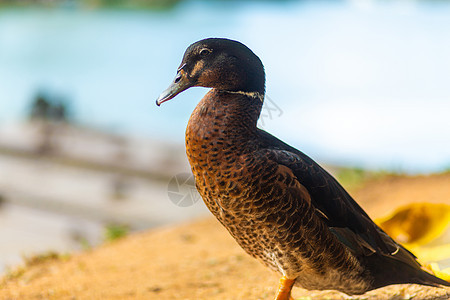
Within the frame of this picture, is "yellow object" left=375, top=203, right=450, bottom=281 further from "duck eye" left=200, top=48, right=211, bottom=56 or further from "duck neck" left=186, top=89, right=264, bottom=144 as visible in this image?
"duck eye" left=200, top=48, right=211, bottom=56

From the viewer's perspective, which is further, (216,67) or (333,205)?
(333,205)

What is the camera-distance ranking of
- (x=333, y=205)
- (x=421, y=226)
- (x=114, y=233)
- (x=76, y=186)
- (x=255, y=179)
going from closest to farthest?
(x=255, y=179) < (x=333, y=205) < (x=421, y=226) < (x=114, y=233) < (x=76, y=186)

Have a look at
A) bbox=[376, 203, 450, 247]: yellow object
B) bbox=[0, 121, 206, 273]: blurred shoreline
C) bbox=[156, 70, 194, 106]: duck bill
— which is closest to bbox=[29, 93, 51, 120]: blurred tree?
bbox=[0, 121, 206, 273]: blurred shoreline

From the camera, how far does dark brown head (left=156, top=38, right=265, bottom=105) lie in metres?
1.70

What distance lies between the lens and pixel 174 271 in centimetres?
289

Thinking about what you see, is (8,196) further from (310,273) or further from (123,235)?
(310,273)

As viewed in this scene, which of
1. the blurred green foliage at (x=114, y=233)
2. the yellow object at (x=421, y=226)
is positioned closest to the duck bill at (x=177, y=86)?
the yellow object at (x=421, y=226)

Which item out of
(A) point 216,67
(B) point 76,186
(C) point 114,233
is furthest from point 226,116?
(B) point 76,186

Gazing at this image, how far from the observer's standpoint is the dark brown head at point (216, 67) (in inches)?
67.1

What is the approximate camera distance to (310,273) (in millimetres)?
1879

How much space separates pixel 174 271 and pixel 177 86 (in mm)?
1425

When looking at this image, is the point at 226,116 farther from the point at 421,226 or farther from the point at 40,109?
the point at 40,109

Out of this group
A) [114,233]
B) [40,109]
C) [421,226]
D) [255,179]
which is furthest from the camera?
[40,109]

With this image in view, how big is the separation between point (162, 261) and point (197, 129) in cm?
156
